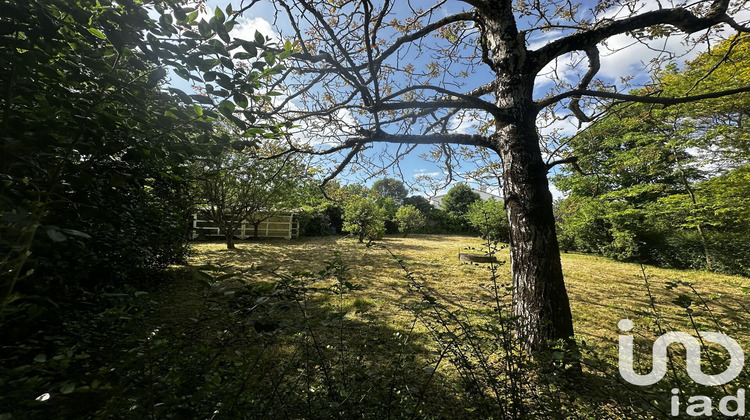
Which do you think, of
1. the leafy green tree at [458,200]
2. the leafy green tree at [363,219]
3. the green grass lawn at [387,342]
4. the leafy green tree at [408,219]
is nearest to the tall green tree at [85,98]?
the green grass lawn at [387,342]

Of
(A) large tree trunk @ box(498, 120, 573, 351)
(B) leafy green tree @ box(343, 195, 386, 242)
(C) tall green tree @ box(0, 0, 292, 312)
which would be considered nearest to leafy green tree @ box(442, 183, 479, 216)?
(B) leafy green tree @ box(343, 195, 386, 242)

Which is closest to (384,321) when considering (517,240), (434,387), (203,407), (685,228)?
(434,387)

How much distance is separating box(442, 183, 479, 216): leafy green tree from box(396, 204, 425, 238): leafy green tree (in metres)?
5.51

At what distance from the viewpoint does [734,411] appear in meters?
1.38

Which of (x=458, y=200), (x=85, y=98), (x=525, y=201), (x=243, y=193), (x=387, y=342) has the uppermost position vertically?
(x=458, y=200)

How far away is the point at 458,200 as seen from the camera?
26.4 m

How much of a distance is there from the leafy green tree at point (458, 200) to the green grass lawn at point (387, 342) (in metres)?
17.1

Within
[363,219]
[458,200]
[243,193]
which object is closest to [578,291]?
[363,219]

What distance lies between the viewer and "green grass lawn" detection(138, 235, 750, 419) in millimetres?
1324

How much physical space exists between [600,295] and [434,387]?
17.5 feet

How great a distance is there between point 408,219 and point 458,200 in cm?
804

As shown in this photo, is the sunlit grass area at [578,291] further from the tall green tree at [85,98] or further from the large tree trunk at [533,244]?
the tall green tree at [85,98]

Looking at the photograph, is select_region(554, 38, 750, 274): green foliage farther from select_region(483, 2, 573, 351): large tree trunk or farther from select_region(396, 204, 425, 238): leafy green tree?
select_region(396, 204, 425, 238): leafy green tree

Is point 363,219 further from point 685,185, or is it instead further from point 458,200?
point 458,200
